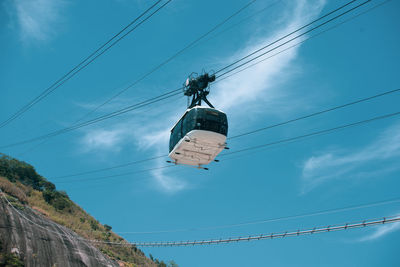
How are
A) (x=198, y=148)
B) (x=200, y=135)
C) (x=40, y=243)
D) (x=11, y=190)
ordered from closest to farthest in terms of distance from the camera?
(x=200, y=135) < (x=198, y=148) < (x=40, y=243) < (x=11, y=190)

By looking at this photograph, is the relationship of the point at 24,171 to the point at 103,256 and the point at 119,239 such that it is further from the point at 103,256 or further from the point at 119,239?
the point at 103,256

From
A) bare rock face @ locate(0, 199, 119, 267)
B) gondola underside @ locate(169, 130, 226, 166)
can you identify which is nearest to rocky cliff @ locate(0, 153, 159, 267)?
bare rock face @ locate(0, 199, 119, 267)

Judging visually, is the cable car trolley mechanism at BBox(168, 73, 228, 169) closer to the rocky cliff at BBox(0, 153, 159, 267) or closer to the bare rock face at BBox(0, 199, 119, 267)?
the rocky cliff at BBox(0, 153, 159, 267)

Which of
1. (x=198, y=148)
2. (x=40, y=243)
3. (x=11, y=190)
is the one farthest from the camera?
(x=11, y=190)

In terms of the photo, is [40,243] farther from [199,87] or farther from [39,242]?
[199,87]

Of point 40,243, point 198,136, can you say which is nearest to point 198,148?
point 198,136

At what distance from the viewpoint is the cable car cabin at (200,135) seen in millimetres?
28812

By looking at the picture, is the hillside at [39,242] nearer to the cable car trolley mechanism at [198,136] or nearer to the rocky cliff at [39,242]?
the rocky cliff at [39,242]

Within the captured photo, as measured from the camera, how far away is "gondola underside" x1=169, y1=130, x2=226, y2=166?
28922mm

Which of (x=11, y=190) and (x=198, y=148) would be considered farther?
(x=11, y=190)

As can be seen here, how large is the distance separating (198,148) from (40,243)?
21.4 m

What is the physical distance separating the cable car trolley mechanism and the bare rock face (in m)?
17.6

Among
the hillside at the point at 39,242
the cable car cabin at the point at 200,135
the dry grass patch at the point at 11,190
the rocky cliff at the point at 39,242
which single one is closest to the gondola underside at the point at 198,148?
the cable car cabin at the point at 200,135

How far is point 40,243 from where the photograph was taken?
40.7 meters
